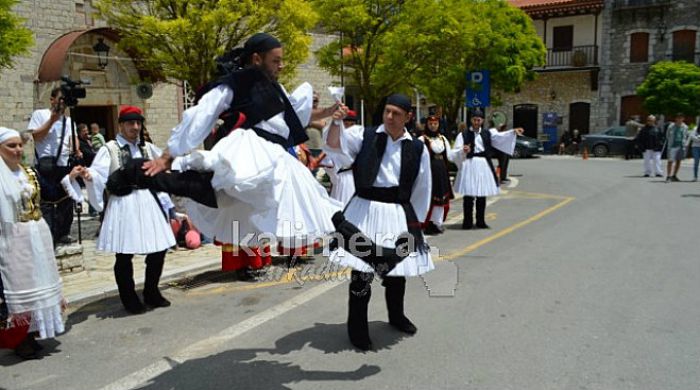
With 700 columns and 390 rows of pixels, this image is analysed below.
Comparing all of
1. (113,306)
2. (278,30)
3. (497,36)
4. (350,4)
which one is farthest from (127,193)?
(497,36)

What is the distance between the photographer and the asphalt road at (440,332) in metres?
4.27

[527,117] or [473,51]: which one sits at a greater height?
[473,51]

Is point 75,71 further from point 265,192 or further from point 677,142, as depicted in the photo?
point 677,142

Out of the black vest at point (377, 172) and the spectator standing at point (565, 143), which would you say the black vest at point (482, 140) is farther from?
the spectator standing at point (565, 143)

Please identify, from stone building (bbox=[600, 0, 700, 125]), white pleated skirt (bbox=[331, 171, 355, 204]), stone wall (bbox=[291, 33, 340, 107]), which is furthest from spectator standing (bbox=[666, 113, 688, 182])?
stone building (bbox=[600, 0, 700, 125])

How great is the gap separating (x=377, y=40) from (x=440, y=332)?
10336 millimetres

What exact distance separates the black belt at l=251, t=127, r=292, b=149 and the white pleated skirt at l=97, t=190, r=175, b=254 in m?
2.29

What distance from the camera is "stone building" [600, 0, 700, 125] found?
33312mm

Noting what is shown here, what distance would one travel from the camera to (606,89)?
35750 mm

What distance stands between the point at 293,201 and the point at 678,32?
36.6 meters

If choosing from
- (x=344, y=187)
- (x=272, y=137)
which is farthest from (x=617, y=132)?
(x=272, y=137)

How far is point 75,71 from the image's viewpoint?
17.3 m

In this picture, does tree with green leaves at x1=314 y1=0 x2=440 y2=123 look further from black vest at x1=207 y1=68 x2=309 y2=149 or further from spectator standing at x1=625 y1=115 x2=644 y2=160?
spectator standing at x1=625 y1=115 x2=644 y2=160

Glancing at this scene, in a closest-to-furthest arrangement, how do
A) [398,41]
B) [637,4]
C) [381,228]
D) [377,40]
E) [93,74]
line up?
[381,228] < [398,41] < [377,40] < [93,74] < [637,4]
